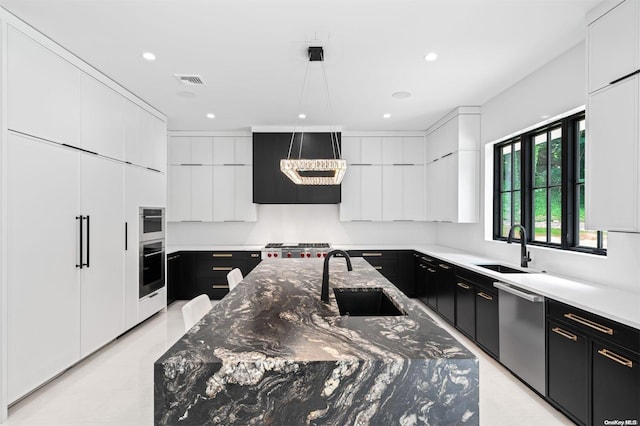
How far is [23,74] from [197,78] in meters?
1.37

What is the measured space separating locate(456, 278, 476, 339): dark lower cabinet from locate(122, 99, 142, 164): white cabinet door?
404cm

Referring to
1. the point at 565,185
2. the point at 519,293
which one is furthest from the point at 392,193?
the point at 519,293

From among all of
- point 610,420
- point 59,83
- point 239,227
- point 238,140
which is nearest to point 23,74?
point 59,83

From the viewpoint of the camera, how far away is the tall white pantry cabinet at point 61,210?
2277mm

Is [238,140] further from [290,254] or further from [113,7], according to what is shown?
[113,7]

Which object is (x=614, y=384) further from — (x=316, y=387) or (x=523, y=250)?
(x=316, y=387)

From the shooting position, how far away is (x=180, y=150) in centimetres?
535

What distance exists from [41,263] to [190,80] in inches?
84.3

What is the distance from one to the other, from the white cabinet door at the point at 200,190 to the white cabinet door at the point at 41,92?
2.48 meters

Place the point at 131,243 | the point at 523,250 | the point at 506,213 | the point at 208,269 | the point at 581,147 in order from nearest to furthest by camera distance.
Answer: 1. the point at 581,147
2. the point at 523,250
3. the point at 131,243
4. the point at 506,213
5. the point at 208,269

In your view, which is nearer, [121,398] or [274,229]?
[121,398]

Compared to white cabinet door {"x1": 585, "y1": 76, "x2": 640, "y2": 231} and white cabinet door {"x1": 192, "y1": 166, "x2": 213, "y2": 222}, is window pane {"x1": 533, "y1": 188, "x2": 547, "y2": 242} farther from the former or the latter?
white cabinet door {"x1": 192, "y1": 166, "x2": 213, "y2": 222}

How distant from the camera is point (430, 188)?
5.28 metres

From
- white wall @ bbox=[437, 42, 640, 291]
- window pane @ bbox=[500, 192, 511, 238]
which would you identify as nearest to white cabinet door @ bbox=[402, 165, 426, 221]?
white wall @ bbox=[437, 42, 640, 291]
